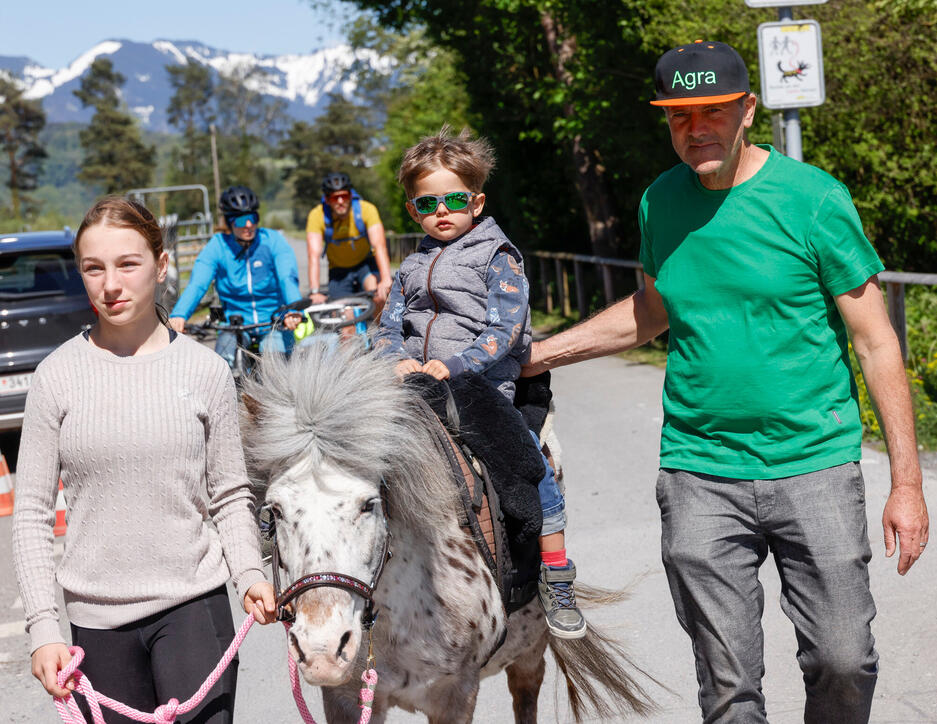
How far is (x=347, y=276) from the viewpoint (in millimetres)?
→ 9969

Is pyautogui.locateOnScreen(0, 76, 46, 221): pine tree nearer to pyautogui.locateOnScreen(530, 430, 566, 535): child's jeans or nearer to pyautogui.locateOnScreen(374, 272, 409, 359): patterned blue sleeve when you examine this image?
pyautogui.locateOnScreen(374, 272, 409, 359): patterned blue sleeve

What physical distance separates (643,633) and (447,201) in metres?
2.45

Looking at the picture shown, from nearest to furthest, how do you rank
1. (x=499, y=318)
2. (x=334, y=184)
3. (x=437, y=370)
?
(x=437, y=370), (x=499, y=318), (x=334, y=184)

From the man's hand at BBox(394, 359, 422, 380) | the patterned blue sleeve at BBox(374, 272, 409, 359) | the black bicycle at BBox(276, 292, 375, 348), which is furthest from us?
the black bicycle at BBox(276, 292, 375, 348)

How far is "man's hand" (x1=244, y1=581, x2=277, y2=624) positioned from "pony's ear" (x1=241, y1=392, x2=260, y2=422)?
0.48 m

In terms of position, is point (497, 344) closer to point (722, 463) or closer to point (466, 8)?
point (722, 463)

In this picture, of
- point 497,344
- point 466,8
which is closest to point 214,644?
point 497,344

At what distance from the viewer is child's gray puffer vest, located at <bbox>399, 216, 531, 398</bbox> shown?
379 centimetres

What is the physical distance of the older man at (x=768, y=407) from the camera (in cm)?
302

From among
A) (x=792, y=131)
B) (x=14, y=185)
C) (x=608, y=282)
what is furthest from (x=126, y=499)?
(x=14, y=185)

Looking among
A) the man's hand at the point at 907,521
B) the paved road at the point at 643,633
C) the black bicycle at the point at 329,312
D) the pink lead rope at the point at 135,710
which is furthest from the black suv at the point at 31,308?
the man's hand at the point at 907,521

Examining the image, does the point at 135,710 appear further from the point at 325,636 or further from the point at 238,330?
the point at 238,330

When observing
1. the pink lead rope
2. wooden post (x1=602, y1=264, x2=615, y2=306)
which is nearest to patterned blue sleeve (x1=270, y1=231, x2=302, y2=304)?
the pink lead rope

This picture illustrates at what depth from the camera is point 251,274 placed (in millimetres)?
8234
